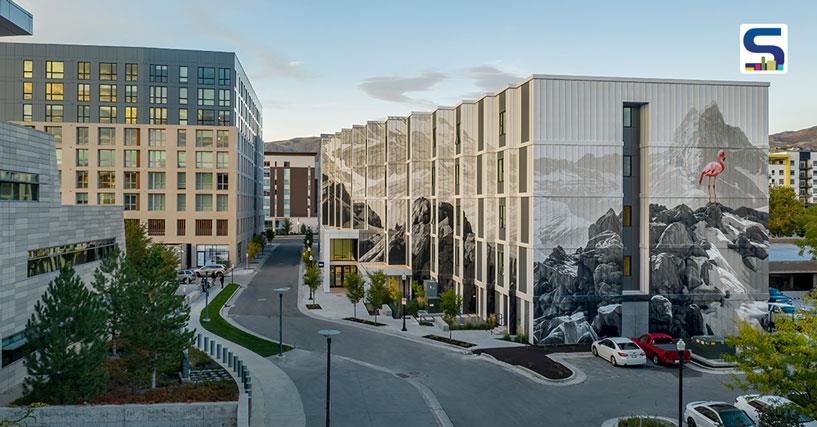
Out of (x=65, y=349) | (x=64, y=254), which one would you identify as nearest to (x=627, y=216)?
(x=65, y=349)

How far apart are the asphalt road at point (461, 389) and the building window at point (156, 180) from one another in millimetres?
49830

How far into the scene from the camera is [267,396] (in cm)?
2611

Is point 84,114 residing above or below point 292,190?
above

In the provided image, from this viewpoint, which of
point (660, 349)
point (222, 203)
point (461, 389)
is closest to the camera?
point (461, 389)

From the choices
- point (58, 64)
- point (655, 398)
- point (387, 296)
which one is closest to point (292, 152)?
point (58, 64)

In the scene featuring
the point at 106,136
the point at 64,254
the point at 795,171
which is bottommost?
the point at 64,254

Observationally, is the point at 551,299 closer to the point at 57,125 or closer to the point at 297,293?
the point at 297,293

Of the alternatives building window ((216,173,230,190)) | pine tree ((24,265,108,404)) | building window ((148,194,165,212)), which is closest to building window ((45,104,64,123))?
building window ((148,194,165,212))

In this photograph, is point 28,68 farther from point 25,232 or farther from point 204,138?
point 25,232

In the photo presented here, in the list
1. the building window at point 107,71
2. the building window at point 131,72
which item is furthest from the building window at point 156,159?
the building window at point 107,71

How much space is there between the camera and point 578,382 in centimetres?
2870

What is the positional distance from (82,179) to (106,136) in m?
6.20

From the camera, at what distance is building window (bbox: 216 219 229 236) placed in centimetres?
8169

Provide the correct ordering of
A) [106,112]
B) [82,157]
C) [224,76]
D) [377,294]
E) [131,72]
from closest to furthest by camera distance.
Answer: [377,294] → [82,157] → [106,112] → [131,72] → [224,76]
